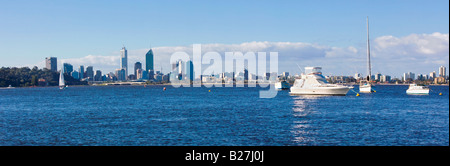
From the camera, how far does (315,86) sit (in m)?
117

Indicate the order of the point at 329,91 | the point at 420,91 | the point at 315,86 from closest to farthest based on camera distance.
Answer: the point at 329,91
the point at 315,86
the point at 420,91

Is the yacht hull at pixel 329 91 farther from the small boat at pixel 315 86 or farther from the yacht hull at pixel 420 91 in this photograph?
the yacht hull at pixel 420 91

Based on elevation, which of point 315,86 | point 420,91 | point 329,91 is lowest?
point 420,91

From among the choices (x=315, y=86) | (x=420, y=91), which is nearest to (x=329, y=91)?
(x=315, y=86)

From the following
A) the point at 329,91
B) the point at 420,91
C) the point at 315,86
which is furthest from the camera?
the point at 420,91

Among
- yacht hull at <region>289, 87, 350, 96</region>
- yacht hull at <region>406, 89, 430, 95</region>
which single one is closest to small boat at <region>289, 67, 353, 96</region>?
yacht hull at <region>289, 87, 350, 96</region>

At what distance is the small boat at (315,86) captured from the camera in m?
114

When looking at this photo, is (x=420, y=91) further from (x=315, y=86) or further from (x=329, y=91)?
(x=315, y=86)

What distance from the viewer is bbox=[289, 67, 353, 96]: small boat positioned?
11406 centimetres

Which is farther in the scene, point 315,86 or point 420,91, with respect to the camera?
point 420,91

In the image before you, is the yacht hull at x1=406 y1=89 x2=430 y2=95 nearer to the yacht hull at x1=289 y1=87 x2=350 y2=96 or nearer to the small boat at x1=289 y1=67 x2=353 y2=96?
the small boat at x1=289 y1=67 x2=353 y2=96

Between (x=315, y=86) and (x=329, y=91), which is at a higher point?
(x=315, y=86)
